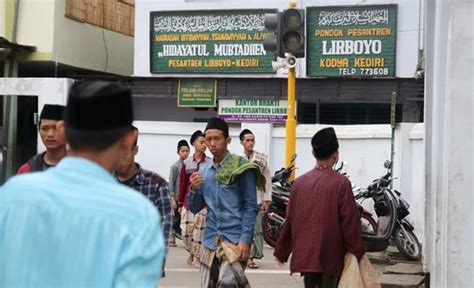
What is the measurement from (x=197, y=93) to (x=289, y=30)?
20.5 ft

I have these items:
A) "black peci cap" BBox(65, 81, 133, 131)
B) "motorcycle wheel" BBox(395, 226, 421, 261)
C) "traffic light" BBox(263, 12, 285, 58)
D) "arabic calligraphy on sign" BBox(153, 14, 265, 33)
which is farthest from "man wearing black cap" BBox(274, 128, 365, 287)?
"arabic calligraphy on sign" BBox(153, 14, 265, 33)

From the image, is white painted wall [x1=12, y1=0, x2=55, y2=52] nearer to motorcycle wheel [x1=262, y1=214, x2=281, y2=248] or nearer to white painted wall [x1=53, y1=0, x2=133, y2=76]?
white painted wall [x1=53, y1=0, x2=133, y2=76]

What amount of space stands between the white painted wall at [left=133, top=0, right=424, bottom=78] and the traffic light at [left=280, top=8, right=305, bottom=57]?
15.8ft

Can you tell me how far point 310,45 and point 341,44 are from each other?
25.8 inches

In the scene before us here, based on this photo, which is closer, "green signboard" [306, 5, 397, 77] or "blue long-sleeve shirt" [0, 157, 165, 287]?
"blue long-sleeve shirt" [0, 157, 165, 287]

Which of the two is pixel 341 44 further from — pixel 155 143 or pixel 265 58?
pixel 155 143

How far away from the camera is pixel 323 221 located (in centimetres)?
576

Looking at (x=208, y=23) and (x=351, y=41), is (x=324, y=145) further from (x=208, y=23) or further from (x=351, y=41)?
(x=208, y=23)

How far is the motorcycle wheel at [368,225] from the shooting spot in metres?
11.0

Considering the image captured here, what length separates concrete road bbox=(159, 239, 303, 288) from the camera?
936 centimetres

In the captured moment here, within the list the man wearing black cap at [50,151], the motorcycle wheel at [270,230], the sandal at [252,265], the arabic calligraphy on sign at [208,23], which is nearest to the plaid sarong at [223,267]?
the man wearing black cap at [50,151]

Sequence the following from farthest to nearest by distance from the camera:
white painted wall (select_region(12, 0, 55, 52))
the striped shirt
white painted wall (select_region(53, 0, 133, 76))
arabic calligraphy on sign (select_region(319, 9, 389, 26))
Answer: white painted wall (select_region(53, 0, 133, 76)) < white painted wall (select_region(12, 0, 55, 52)) < arabic calligraphy on sign (select_region(319, 9, 389, 26)) < the striped shirt

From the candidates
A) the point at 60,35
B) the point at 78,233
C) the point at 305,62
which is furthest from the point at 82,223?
the point at 60,35

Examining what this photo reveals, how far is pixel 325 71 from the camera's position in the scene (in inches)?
640
